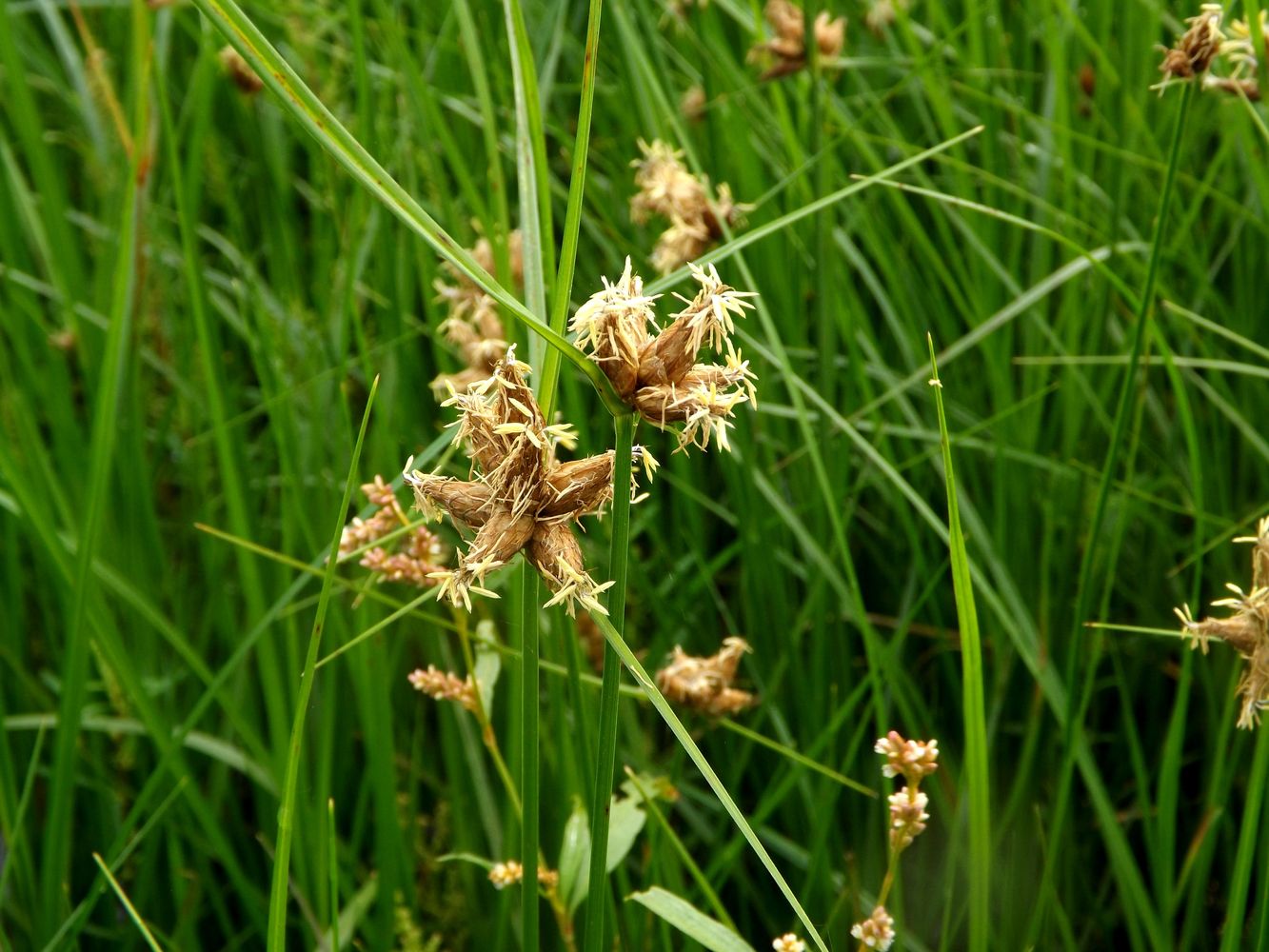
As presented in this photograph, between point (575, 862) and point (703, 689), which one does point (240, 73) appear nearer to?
point (703, 689)

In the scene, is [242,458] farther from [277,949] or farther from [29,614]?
[277,949]

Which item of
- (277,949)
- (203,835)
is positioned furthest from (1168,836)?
(203,835)

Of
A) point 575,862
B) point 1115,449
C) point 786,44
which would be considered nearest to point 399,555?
point 575,862

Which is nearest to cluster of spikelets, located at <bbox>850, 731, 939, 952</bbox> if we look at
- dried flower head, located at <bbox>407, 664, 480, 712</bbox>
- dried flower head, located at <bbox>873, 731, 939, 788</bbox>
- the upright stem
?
dried flower head, located at <bbox>873, 731, 939, 788</bbox>

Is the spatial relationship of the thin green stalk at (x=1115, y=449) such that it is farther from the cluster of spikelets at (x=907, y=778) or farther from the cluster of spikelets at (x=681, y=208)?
the cluster of spikelets at (x=681, y=208)

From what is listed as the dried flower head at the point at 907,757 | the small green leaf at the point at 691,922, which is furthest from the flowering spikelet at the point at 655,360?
the small green leaf at the point at 691,922

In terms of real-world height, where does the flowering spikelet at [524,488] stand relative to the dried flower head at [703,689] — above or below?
above
